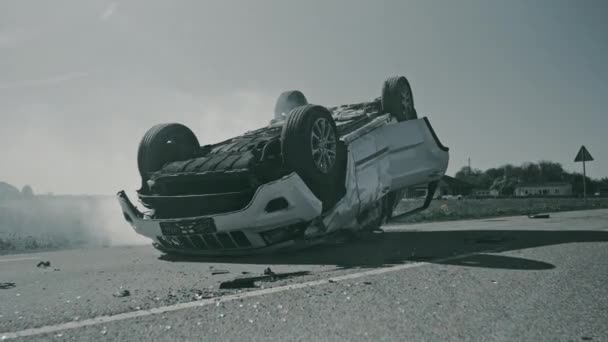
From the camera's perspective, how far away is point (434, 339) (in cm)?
206

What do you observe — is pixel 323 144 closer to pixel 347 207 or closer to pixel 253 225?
pixel 347 207

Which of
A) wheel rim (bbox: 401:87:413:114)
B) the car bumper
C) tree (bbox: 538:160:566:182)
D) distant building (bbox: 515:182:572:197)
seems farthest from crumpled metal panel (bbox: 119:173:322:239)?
tree (bbox: 538:160:566:182)

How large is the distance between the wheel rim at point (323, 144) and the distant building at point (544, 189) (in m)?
79.5

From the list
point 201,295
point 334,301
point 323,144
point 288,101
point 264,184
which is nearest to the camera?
point 334,301

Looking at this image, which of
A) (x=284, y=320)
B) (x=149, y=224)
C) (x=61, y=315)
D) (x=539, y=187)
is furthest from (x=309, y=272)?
(x=539, y=187)

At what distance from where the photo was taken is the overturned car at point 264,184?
547 cm

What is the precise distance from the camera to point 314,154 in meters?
5.89

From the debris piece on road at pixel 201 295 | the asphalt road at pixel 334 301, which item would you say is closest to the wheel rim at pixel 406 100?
the asphalt road at pixel 334 301

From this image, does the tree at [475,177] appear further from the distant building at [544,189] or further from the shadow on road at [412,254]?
the shadow on road at [412,254]

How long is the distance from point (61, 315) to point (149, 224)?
336 centimetres

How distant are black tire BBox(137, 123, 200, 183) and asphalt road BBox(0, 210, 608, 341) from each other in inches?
79.6

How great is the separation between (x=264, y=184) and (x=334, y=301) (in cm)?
267

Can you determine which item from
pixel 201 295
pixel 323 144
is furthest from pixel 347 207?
pixel 201 295

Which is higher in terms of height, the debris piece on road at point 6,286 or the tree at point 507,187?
the debris piece on road at point 6,286
